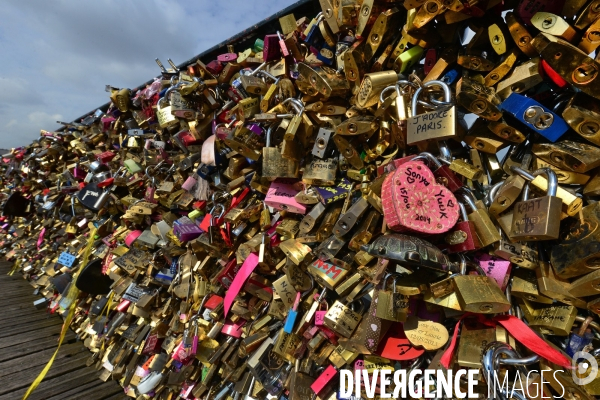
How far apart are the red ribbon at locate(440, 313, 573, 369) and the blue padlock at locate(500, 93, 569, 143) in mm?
553

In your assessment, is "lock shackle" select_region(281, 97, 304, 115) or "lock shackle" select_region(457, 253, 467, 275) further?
"lock shackle" select_region(281, 97, 304, 115)

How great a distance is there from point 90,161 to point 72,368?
225cm

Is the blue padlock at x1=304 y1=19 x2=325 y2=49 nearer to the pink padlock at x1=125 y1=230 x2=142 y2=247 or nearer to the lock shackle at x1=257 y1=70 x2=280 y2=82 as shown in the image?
the lock shackle at x1=257 y1=70 x2=280 y2=82

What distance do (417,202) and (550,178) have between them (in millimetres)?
342

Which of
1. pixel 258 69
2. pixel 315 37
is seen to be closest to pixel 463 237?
pixel 315 37

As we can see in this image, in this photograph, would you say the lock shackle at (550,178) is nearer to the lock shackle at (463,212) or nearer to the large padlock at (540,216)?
the large padlock at (540,216)

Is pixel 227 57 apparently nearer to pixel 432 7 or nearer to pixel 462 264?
pixel 432 7

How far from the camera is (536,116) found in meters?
0.90

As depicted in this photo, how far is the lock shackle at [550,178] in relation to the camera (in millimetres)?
819

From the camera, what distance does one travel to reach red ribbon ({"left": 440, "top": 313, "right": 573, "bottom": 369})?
83 cm

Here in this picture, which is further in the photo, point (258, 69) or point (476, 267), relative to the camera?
point (258, 69)

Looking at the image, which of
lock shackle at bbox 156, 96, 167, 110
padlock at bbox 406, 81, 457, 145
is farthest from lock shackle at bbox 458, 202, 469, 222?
lock shackle at bbox 156, 96, 167, 110

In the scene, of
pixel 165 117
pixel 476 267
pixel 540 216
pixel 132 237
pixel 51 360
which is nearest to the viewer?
pixel 540 216

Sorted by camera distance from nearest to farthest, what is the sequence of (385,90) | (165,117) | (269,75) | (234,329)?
(385,90), (269,75), (234,329), (165,117)
